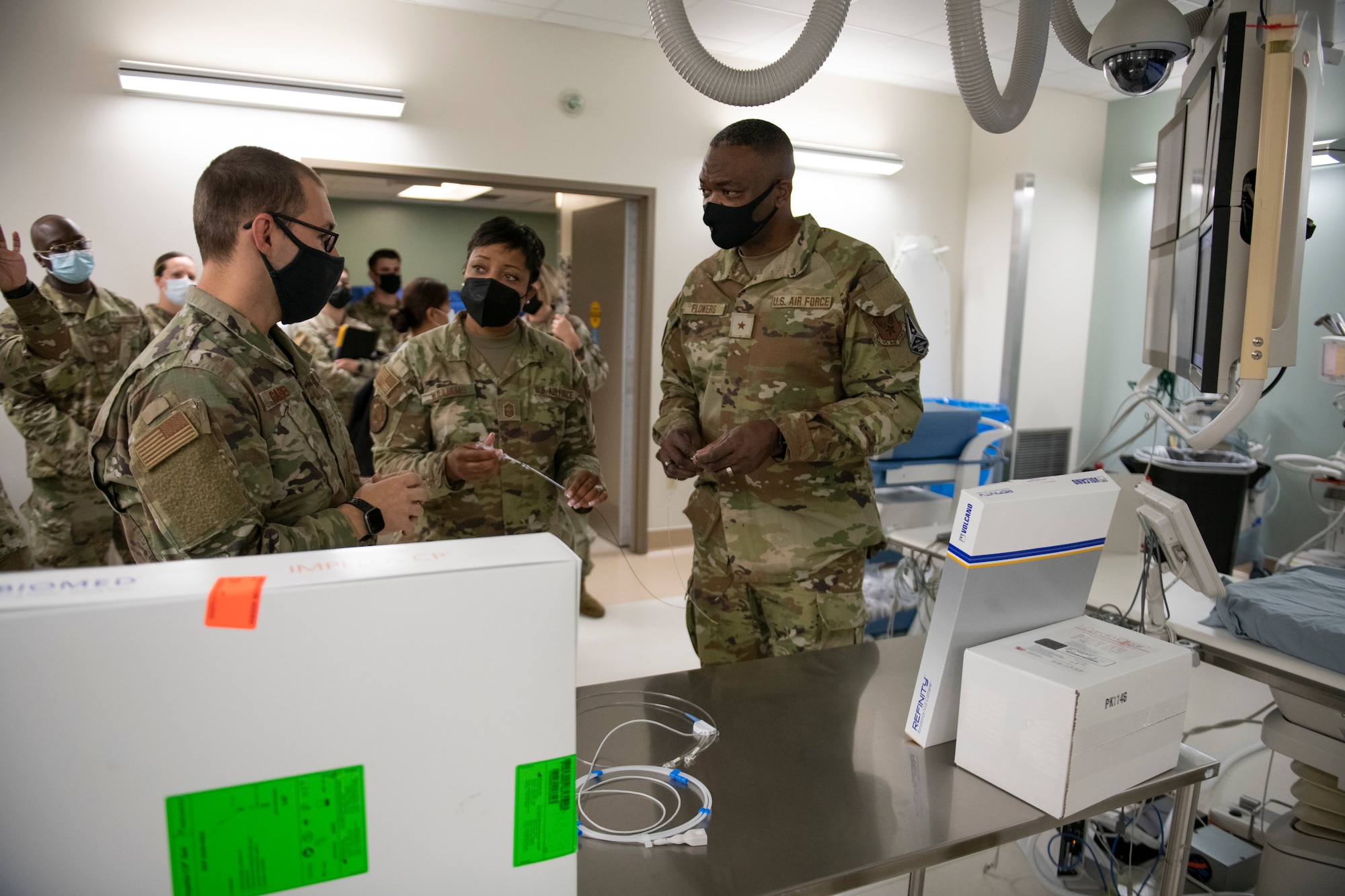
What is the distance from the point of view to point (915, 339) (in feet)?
5.78

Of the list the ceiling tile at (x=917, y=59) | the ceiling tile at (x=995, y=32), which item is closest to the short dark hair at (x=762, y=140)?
the ceiling tile at (x=995, y=32)

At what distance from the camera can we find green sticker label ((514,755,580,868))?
2.42 ft

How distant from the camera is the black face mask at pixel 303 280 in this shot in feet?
4.16

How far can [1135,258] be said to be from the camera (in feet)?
17.6

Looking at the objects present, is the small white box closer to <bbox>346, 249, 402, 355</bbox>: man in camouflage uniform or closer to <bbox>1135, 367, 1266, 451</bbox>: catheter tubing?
<bbox>1135, 367, 1266, 451</bbox>: catheter tubing

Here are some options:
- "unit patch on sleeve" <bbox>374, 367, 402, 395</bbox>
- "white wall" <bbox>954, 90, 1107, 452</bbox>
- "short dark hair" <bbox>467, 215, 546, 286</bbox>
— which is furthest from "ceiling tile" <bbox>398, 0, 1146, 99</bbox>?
"unit patch on sleeve" <bbox>374, 367, 402, 395</bbox>

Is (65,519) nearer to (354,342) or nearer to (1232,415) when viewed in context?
(354,342)

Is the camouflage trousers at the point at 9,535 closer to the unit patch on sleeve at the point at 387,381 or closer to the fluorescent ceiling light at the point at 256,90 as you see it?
the unit patch on sleeve at the point at 387,381

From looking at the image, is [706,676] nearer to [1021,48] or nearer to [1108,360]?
[1021,48]

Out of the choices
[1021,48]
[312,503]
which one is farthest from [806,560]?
[1021,48]

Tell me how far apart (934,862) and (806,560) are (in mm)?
777

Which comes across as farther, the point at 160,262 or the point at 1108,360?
the point at 1108,360

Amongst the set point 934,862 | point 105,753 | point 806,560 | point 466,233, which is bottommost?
point 934,862

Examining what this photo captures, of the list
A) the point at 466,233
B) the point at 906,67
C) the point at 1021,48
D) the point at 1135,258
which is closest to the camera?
the point at 1021,48
